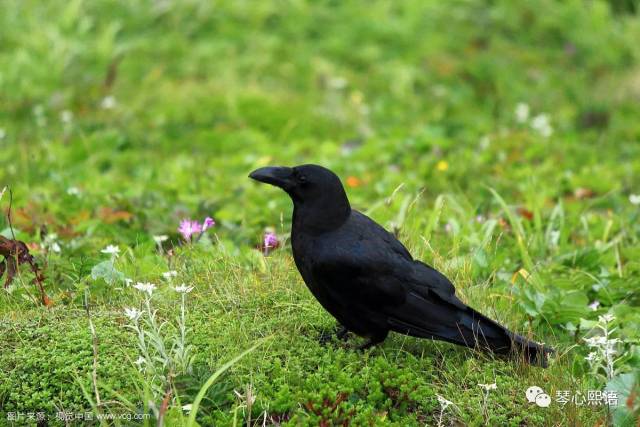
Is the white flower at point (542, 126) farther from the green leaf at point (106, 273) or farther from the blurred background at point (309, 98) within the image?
the green leaf at point (106, 273)

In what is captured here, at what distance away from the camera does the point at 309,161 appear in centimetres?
679

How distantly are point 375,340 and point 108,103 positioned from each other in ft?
13.7

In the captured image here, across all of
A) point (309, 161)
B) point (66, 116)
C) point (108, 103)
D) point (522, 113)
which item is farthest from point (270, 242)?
point (522, 113)

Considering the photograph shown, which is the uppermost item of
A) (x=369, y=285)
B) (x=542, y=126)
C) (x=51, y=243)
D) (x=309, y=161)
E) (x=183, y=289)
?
(x=183, y=289)

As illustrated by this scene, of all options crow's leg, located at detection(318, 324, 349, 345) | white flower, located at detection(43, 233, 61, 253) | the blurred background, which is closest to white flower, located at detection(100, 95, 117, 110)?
the blurred background

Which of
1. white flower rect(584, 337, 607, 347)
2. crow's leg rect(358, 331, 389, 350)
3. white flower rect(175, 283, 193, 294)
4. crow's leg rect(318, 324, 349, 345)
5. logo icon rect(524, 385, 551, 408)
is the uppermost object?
white flower rect(175, 283, 193, 294)

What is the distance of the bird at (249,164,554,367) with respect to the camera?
11.7 ft

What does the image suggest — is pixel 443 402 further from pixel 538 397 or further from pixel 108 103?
pixel 108 103

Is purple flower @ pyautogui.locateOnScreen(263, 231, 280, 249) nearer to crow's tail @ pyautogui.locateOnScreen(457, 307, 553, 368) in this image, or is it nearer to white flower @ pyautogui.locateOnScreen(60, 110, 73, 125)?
crow's tail @ pyautogui.locateOnScreen(457, 307, 553, 368)

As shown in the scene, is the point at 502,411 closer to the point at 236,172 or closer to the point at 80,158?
the point at 236,172

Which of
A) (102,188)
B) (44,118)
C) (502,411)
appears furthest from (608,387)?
(44,118)

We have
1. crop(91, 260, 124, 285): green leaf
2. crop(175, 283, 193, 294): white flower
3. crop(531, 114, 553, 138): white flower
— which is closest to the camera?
crop(175, 283, 193, 294): white flower

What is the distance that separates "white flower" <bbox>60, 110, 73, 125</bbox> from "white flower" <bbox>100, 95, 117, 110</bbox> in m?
0.27

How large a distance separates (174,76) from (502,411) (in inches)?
211
